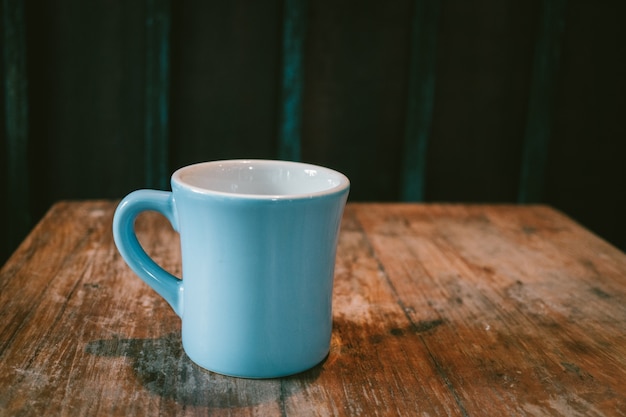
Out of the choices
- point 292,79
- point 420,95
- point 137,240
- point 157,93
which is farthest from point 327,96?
Answer: point 137,240

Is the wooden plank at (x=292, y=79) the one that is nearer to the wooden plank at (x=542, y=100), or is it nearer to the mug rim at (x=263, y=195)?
the wooden plank at (x=542, y=100)

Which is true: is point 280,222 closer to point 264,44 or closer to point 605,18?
point 264,44

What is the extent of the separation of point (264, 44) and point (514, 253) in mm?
960

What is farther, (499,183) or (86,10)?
(499,183)

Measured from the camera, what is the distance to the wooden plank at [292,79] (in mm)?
1522

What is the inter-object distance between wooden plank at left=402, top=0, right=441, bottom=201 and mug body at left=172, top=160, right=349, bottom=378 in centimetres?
115

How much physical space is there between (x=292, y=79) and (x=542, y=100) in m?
0.68

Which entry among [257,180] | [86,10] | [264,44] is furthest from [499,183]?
[257,180]

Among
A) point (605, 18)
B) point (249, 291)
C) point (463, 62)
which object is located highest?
point (605, 18)

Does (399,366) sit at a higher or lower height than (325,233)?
lower

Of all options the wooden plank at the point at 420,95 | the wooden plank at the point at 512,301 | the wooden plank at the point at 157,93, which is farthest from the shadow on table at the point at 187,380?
the wooden plank at the point at 420,95

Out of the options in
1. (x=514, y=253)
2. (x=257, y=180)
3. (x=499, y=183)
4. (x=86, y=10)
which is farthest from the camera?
(x=499, y=183)

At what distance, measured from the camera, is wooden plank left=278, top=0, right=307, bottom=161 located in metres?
1.52

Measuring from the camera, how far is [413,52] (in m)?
1.60
